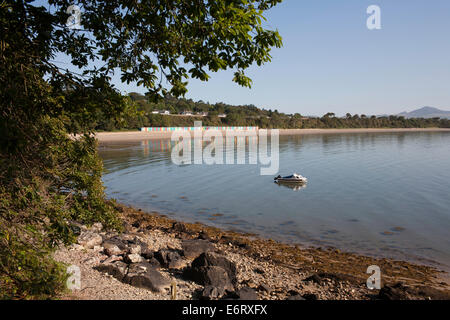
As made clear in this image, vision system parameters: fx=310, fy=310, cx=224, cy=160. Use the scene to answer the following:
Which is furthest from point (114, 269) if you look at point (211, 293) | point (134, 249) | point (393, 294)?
point (393, 294)

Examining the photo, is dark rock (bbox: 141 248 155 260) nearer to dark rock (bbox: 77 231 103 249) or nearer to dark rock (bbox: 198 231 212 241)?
dark rock (bbox: 77 231 103 249)

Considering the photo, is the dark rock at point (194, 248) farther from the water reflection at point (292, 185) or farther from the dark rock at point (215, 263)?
the water reflection at point (292, 185)

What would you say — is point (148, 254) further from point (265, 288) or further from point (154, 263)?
point (265, 288)

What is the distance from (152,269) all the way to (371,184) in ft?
103

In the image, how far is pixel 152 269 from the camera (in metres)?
10.5

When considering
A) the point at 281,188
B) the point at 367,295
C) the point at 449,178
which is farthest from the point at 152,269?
the point at 449,178

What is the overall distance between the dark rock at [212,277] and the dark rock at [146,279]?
3.38 ft

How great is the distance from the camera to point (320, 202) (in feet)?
88.2

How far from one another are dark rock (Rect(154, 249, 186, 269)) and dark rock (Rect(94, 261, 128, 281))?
5.43ft

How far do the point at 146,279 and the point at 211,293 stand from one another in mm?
2081

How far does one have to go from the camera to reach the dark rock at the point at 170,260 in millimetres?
11758

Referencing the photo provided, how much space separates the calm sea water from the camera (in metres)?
18.1

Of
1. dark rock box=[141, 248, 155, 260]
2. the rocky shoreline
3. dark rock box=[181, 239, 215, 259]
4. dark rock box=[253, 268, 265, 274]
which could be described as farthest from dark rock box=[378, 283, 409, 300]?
dark rock box=[141, 248, 155, 260]
